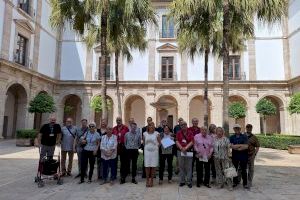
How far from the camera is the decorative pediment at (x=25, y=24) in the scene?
Result: 66.8ft

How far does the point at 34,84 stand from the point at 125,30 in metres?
14.0

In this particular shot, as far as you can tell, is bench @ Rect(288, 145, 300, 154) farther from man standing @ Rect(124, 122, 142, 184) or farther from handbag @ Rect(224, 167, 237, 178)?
man standing @ Rect(124, 122, 142, 184)

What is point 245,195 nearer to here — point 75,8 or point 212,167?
point 212,167

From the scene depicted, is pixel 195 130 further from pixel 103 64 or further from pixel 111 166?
pixel 103 64

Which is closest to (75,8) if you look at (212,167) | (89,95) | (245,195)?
(212,167)

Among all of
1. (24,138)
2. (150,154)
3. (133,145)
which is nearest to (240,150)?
(150,154)

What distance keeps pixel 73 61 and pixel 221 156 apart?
2258cm

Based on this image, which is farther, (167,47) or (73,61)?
(73,61)

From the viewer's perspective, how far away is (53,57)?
26391 mm

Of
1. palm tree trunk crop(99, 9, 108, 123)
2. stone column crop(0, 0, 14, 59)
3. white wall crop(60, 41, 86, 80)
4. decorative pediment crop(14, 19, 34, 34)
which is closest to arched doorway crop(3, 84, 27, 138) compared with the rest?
stone column crop(0, 0, 14, 59)

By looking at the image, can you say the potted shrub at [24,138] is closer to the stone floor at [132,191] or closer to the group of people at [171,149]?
the stone floor at [132,191]

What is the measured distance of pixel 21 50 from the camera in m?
21.4

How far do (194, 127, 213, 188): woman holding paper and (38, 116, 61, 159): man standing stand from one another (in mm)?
3740

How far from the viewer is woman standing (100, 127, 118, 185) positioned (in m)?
7.26
